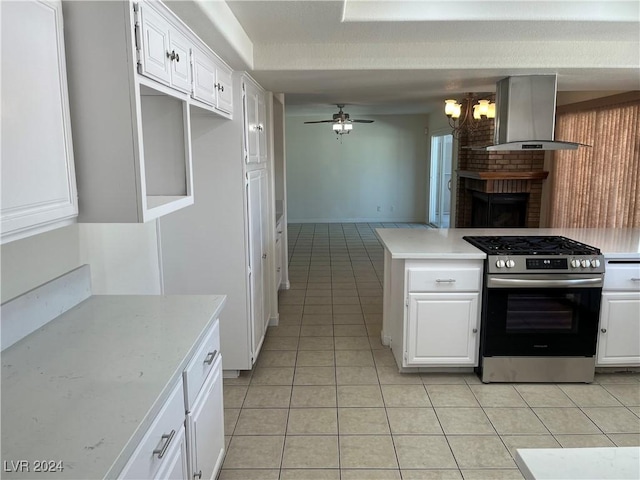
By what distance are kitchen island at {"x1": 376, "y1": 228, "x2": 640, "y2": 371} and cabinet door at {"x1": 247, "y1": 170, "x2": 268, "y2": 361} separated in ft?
3.14

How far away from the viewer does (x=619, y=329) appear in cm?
321

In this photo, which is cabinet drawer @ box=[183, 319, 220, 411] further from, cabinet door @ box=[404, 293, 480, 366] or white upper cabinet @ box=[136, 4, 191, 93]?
cabinet door @ box=[404, 293, 480, 366]

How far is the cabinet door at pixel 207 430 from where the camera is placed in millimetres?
1729

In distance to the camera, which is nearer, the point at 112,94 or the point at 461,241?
the point at 112,94

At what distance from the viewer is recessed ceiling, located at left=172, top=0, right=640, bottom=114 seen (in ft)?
7.97

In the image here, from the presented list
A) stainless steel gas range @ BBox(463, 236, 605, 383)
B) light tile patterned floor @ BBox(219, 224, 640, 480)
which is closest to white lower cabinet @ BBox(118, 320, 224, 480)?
light tile patterned floor @ BBox(219, 224, 640, 480)

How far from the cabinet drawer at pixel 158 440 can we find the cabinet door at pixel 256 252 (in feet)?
5.74

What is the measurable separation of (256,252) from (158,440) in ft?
7.31

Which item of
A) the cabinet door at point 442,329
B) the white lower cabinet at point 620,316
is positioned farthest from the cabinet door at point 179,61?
the white lower cabinet at point 620,316

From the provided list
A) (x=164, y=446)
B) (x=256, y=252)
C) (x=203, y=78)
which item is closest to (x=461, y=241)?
(x=256, y=252)

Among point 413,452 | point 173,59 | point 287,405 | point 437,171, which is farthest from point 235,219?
→ point 437,171

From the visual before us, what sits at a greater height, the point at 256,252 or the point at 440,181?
the point at 440,181

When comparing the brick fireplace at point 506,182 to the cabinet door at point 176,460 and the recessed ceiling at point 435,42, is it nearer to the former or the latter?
the recessed ceiling at point 435,42

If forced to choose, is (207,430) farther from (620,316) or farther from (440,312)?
(620,316)
